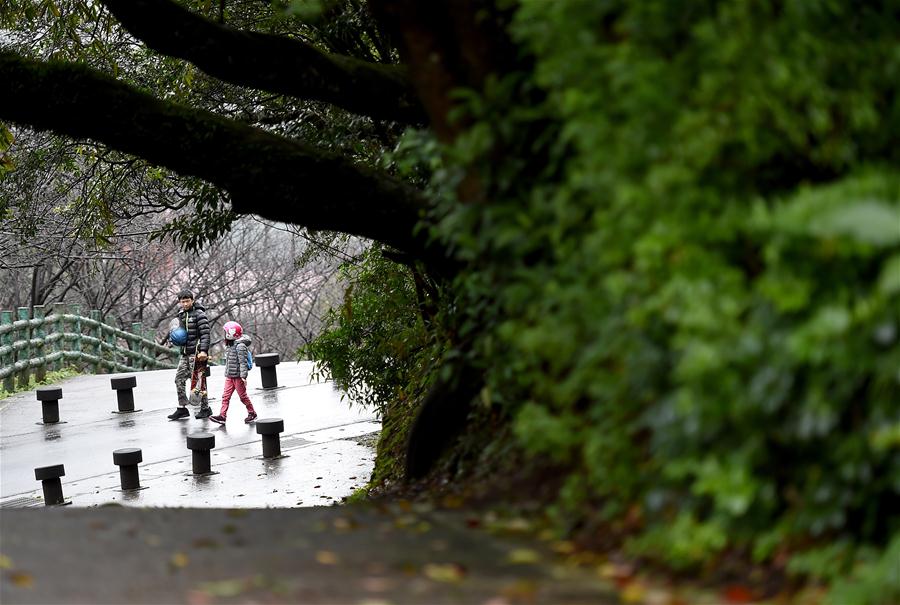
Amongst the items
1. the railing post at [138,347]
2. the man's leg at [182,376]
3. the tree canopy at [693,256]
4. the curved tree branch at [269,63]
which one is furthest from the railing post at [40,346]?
the tree canopy at [693,256]

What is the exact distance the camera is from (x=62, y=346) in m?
21.9

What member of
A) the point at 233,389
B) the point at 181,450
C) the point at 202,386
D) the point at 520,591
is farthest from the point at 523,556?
the point at 202,386

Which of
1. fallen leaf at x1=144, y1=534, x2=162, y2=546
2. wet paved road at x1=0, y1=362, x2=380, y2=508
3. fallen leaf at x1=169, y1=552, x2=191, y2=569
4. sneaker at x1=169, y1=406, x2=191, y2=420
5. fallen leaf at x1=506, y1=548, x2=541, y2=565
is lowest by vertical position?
wet paved road at x1=0, y1=362, x2=380, y2=508

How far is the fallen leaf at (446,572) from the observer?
3.65 metres

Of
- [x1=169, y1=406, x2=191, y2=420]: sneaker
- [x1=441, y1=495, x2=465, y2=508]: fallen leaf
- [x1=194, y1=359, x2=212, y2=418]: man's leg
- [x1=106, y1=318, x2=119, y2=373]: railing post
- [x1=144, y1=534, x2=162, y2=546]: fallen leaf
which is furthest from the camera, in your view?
[x1=106, y1=318, x2=119, y2=373]: railing post

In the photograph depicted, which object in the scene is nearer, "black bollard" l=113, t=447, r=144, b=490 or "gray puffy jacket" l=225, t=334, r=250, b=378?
"black bollard" l=113, t=447, r=144, b=490

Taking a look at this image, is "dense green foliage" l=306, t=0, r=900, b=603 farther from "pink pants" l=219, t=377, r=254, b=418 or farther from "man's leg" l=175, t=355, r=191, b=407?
"man's leg" l=175, t=355, r=191, b=407

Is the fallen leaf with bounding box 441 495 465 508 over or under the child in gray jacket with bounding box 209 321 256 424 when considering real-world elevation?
under

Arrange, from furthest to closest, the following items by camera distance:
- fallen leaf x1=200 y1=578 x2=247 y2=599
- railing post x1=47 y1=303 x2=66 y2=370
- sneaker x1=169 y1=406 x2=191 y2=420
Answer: railing post x1=47 y1=303 x2=66 y2=370, sneaker x1=169 y1=406 x2=191 y2=420, fallen leaf x1=200 y1=578 x2=247 y2=599

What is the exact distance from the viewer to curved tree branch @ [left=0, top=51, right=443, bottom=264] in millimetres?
6477

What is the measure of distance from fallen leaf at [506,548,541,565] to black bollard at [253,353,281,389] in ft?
47.7

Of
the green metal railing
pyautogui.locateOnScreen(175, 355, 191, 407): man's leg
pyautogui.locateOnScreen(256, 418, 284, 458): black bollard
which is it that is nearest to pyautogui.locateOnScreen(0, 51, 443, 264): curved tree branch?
pyautogui.locateOnScreen(256, 418, 284, 458): black bollard

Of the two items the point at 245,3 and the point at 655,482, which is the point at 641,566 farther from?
the point at 245,3

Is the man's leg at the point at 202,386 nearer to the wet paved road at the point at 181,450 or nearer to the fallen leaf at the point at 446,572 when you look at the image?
the wet paved road at the point at 181,450
